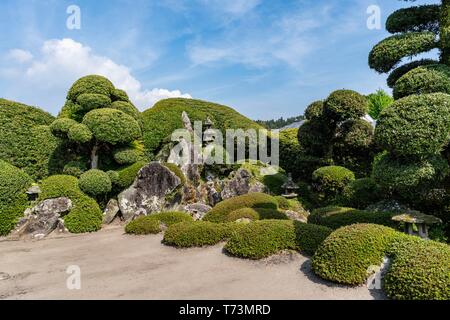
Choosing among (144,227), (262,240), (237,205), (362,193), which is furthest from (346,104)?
(144,227)

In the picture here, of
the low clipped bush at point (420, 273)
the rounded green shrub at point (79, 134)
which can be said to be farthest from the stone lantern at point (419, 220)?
the rounded green shrub at point (79, 134)

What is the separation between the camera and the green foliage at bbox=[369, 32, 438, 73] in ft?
23.7

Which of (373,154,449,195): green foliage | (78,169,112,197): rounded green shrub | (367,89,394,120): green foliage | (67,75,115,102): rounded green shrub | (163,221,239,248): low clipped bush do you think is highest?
(367,89,394,120): green foliage

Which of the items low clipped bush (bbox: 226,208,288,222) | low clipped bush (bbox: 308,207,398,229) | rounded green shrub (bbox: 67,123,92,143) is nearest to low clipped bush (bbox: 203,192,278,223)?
low clipped bush (bbox: 226,208,288,222)

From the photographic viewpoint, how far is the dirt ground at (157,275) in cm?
513

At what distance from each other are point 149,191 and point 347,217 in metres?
7.71

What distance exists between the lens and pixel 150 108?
18.1 m

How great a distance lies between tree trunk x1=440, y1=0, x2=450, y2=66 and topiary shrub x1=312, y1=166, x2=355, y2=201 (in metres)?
5.30

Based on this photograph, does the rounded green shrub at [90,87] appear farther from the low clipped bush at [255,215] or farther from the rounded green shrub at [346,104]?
the rounded green shrub at [346,104]

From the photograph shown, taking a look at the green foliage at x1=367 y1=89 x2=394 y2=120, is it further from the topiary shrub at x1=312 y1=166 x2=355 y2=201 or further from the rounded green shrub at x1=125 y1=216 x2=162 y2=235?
the rounded green shrub at x1=125 y1=216 x2=162 y2=235

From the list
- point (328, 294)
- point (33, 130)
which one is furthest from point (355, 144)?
point (33, 130)

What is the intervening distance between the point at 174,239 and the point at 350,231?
4.69 m

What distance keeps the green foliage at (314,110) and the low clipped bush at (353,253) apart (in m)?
8.71
